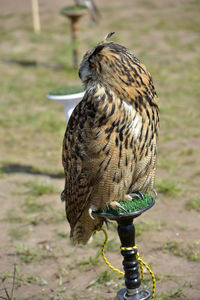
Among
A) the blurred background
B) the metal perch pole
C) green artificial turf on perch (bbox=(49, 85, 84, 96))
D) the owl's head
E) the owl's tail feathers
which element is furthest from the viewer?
green artificial turf on perch (bbox=(49, 85, 84, 96))

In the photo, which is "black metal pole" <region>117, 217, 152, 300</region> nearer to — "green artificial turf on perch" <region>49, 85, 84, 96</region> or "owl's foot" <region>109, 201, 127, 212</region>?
"owl's foot" <region>109, 201, 127, 212</region>

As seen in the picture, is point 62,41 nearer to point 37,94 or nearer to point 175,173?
point 37,94

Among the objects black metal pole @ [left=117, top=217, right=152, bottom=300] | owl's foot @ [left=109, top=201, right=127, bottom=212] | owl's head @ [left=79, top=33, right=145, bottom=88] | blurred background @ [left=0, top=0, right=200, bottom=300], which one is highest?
owl's head @ [left=79, top=33, right=145, bottom=88]

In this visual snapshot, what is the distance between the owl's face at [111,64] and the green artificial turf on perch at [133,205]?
26.8 inches

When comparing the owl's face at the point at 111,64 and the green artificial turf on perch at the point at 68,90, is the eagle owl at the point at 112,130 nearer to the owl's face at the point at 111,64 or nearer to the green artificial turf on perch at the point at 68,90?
the owl's face at the point at 111,64

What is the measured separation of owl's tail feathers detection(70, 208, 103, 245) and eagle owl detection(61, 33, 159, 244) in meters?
0.25

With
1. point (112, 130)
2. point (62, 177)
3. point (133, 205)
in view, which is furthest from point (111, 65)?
point (62, 177)

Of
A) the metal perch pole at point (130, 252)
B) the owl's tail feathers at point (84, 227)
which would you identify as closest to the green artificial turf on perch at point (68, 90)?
the owl's tail feathers at point (84, 227)

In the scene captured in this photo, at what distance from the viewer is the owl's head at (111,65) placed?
2.83 m

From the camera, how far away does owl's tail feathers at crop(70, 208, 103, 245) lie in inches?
140

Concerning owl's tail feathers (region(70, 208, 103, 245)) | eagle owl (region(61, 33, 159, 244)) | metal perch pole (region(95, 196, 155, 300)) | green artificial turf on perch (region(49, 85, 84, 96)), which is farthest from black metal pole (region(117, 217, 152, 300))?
green artificial turf on perch (region(49, 85, 84, 96))

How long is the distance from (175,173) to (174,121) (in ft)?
5.83

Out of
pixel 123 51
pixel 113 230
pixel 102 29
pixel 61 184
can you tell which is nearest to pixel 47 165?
pixel 61 184

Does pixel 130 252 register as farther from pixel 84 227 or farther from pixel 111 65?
pixel 111 65
